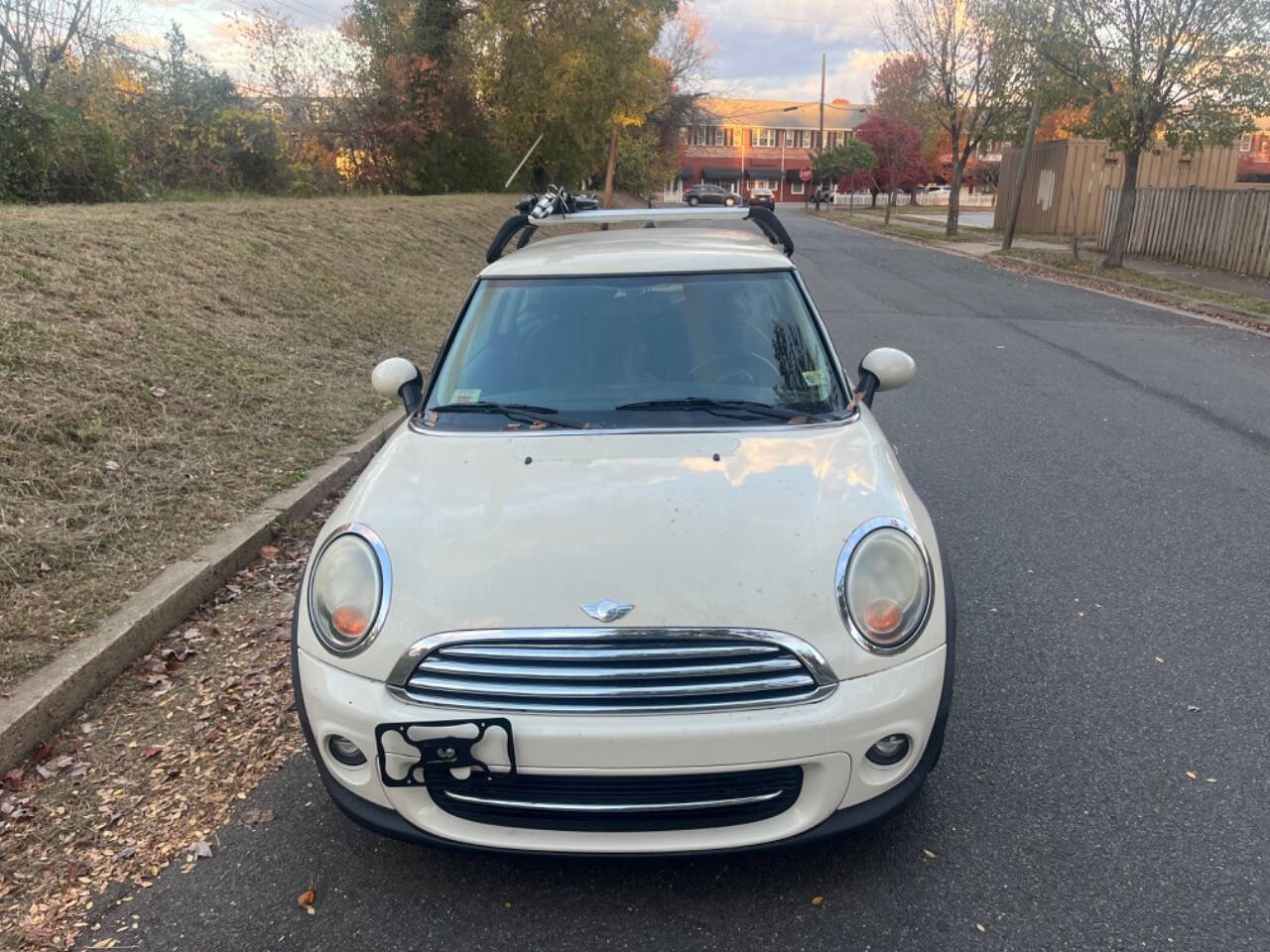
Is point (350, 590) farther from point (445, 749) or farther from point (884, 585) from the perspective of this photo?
point (884, 585)

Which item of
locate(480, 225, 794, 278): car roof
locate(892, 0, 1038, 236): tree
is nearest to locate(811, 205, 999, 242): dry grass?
locate(892, 0, 1038, 236): tree

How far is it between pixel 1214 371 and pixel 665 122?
139ft

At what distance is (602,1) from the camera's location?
24.5 meters

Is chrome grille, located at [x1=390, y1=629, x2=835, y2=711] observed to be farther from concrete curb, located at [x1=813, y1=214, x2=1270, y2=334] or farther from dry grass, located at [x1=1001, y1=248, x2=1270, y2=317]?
dry grass, located at [x1=1001, y1=248, x2=1270, y2=317]

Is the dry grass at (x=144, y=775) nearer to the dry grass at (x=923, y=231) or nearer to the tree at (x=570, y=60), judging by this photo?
the tree at (x=570, y=60)

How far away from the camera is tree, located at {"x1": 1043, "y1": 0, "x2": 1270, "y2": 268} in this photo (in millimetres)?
15703

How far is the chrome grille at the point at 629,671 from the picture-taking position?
2.23m

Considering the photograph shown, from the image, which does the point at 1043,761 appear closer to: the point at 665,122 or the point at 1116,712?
the point at 1116,712

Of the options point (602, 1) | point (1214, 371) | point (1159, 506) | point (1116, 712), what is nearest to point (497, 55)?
point (602, 1)

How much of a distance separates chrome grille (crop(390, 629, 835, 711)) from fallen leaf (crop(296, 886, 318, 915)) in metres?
0.69

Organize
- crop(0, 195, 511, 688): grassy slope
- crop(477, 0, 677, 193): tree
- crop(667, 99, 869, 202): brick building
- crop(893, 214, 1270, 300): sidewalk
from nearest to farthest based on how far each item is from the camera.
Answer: crop(0, 195, 511, 688): grassy slope → crop(893, 214, 1270, 300): sidewalk → crop(477, 0, 677, 193): tree → crop(667, 99, 869, 202): brick building

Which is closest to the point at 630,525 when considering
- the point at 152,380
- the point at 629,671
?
the point at 629,671

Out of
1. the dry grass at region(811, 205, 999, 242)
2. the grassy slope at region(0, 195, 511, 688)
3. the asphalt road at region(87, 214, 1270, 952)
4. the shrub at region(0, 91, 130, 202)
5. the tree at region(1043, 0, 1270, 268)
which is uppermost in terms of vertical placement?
the tree at region(1043, 0, 1270, 268)

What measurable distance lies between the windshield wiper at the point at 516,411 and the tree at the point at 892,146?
52.2m
